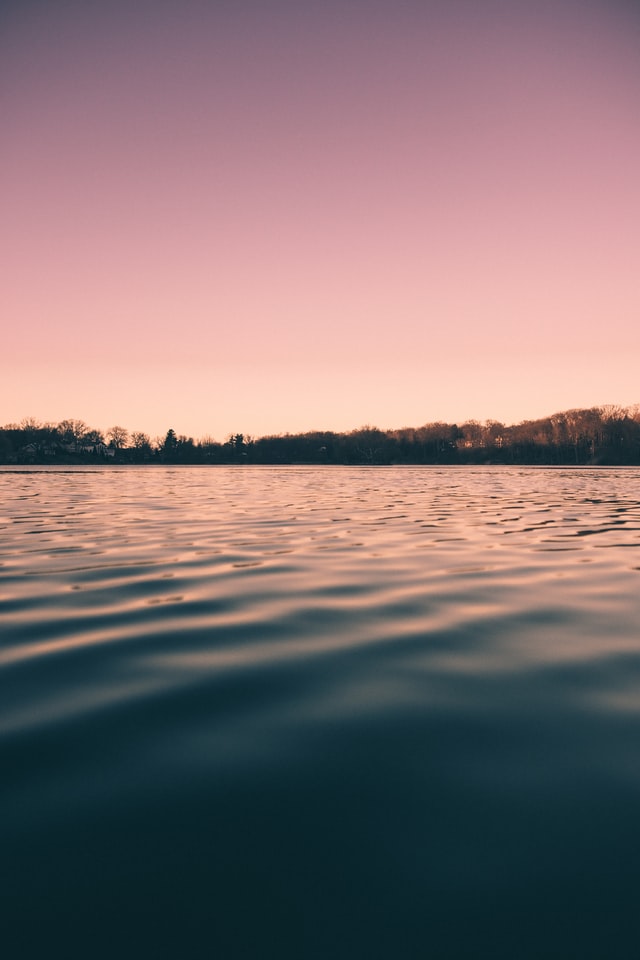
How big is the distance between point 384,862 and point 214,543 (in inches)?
396

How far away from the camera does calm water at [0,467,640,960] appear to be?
2.08 meters

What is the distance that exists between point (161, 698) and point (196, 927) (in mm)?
2214

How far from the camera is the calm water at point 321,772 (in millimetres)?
2082

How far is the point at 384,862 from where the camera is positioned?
2379 millimetres

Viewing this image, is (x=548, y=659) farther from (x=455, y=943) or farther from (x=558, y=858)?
(x=455, y=943)

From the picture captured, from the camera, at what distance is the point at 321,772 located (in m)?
3.12

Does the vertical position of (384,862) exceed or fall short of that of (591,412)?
it falls short

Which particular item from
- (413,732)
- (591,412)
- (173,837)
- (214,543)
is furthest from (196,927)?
(591,412)

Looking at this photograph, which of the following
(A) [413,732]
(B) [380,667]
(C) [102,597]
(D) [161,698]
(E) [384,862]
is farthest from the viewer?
(C) [102,597]

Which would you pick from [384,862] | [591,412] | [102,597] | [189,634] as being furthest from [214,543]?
[591,412]

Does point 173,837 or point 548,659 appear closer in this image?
point 173,837

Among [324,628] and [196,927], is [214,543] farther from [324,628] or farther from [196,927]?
[196,927]

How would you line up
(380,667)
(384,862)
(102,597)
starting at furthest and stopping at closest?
(102,597) → (380,667) → (384,862)

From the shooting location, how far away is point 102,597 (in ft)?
24.0
